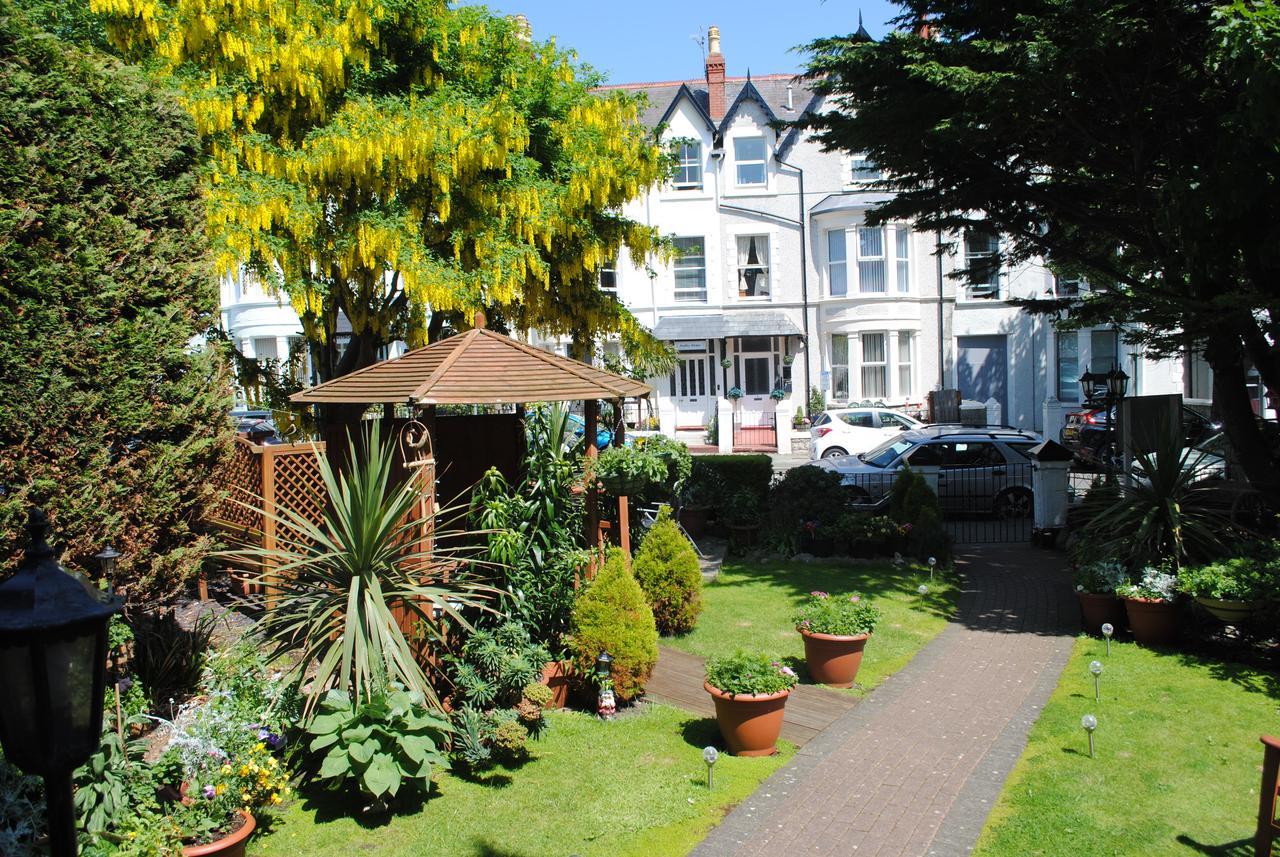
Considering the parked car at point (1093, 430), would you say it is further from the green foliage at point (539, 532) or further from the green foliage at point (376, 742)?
the green foliage at point (376, 742)

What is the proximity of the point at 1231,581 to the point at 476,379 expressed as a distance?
7605 mm

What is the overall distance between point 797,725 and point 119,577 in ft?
17.4

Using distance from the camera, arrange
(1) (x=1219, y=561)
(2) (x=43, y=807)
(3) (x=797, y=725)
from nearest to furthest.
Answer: (2) (x=43, y=807) < (3) (x=797, y=725) < (1) (x=1219, y=561)

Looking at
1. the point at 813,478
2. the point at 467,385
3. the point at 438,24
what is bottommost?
the point at 813,478

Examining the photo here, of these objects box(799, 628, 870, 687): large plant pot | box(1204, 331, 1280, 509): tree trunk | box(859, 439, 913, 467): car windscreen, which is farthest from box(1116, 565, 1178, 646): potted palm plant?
box(859, 439, 913, 467): car windscreen

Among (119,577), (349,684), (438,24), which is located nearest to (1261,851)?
(349,684)

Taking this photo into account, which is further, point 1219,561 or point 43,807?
point 1219,561

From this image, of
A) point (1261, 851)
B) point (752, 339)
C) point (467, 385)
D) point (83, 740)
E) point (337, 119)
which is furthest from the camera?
point (752, 339)

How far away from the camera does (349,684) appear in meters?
6.60

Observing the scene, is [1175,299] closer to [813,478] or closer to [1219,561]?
[1219,561]

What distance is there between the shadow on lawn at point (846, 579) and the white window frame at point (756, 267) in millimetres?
19954

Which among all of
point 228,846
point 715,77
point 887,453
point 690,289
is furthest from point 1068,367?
point 228,846

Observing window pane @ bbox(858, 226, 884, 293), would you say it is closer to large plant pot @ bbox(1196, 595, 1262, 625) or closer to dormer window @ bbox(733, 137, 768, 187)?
dormer window @ bbox(733, 137, 768, 187)

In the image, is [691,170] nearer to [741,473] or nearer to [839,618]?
[741,473]
